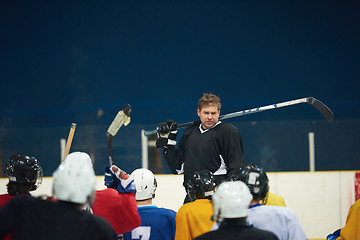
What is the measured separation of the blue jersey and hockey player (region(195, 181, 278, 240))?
117 centimetres

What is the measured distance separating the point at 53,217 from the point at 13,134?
16.8ft

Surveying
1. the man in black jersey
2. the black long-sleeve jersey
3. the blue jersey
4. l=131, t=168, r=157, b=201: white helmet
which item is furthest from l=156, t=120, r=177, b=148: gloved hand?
the blue jersey

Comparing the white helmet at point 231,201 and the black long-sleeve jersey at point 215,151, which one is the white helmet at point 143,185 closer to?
the black long-sleeve jersey at point 215,151

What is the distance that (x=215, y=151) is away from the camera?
3357 mm

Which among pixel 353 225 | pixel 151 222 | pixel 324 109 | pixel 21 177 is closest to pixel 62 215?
pixel 21 177

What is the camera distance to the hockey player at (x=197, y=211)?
2344 millimetres

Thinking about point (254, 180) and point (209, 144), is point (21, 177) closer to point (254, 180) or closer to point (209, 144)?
point (254, 180)

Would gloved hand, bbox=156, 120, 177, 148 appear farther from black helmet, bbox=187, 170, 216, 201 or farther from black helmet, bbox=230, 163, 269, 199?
black helmet, bbox=230, 163, 269, 199

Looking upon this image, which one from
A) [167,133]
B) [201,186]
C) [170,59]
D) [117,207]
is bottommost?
[117,207]

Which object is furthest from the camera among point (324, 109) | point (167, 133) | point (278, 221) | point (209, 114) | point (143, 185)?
point (324, 109)

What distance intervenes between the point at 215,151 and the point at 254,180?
1.32 meters

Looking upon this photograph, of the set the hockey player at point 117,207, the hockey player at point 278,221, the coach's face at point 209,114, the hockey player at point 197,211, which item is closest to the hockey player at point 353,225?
the hockey player at point 278,221

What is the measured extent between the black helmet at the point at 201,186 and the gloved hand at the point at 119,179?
0.32 meters

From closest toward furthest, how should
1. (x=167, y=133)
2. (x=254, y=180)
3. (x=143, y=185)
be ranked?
(x=254, y=180) → (x=143, y=185) → (x=167, y=133)
